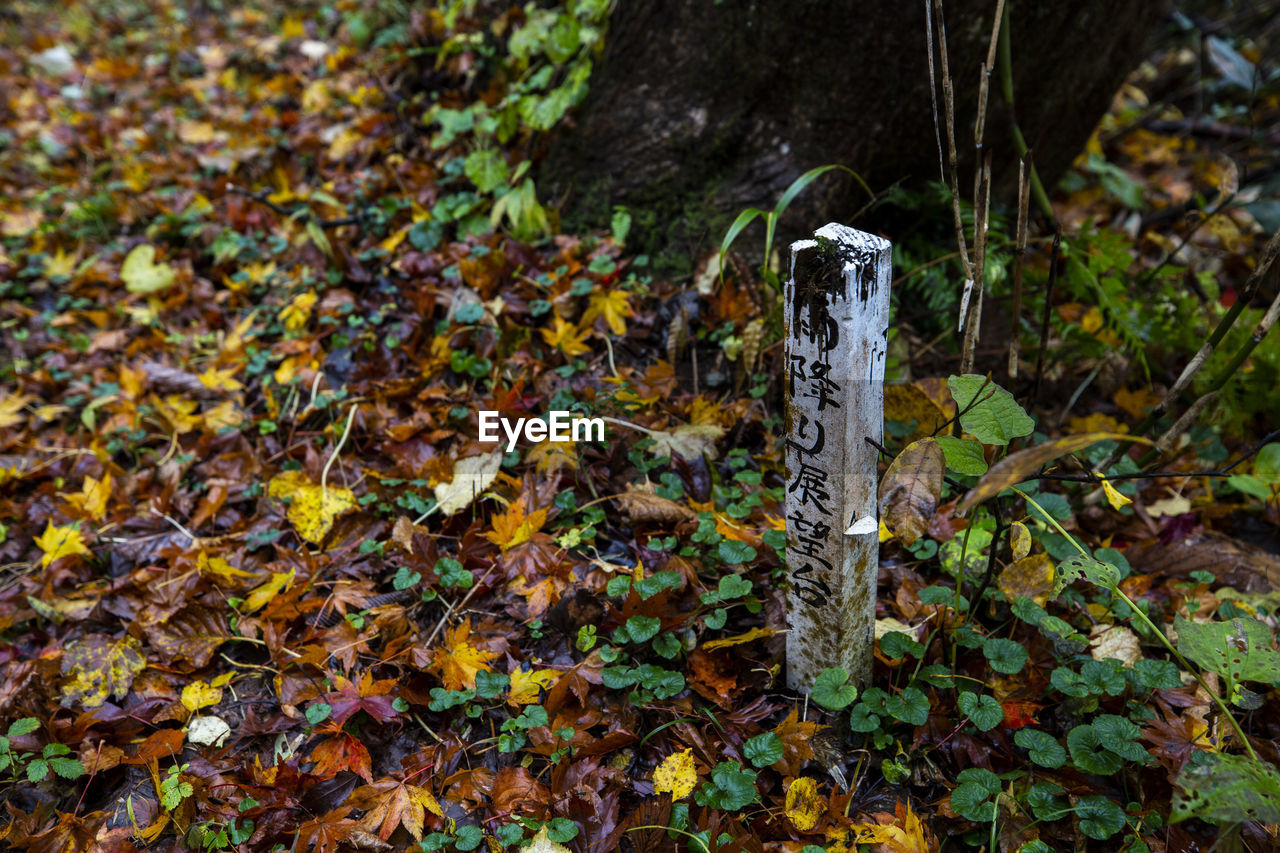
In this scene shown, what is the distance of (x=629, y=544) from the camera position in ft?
7.91

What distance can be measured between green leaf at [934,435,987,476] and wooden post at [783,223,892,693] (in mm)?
142

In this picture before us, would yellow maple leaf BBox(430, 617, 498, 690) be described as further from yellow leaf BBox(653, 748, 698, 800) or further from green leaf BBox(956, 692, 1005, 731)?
green leaf BBox(956, 692, 1005, 731)

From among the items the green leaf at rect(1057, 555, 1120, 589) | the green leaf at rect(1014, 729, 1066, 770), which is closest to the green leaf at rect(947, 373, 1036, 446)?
the green leaf at rect(1057, 555, 1120, 589)

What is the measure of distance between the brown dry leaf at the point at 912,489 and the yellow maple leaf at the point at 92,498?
292 cm

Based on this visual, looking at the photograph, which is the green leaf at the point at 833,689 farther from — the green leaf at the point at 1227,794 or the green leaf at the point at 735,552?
the green leaf at the point at 1227,794

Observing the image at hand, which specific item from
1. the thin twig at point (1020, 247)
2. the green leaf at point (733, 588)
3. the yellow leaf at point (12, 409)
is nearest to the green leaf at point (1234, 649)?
the thin twig at point (1020, 247)

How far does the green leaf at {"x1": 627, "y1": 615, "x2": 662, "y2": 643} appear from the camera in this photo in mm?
1945

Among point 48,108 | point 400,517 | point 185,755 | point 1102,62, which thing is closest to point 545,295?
point 400,517

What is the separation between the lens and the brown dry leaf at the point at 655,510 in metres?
2.33

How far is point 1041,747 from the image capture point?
1682mm

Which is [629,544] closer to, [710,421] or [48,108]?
[710,421]

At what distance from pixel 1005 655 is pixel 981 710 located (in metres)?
0.17

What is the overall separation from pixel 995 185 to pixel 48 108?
→ 686cm

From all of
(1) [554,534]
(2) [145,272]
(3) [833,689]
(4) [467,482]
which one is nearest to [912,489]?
(3) [833,689]
